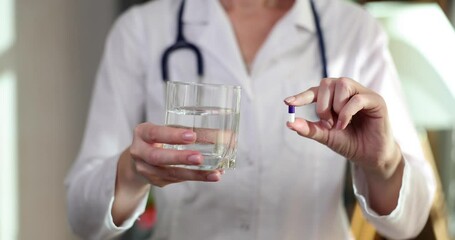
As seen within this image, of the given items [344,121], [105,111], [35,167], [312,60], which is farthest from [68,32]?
[344,121]

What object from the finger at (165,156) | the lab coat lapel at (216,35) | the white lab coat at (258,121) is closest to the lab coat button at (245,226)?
the white lab coat at (258,121)

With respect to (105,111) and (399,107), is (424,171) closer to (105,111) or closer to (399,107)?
(399,107)

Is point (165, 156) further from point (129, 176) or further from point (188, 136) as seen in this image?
point (129, 176)

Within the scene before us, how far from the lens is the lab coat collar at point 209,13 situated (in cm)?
92

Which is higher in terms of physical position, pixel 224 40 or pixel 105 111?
pixel 224 40

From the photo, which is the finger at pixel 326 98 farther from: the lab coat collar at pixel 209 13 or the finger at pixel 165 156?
the lab coat collar at pixel 209 13

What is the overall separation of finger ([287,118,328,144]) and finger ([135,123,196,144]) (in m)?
0.10

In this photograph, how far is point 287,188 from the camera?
89cm

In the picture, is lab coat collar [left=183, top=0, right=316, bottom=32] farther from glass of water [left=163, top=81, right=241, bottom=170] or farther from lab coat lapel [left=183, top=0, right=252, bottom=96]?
glass of water [left=163, top=81, right=241, bottom=170]

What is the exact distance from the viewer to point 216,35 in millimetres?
922

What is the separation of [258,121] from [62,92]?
1.98 ft

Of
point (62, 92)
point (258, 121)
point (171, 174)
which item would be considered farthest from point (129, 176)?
point (62, 92)

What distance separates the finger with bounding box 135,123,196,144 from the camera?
568 mm

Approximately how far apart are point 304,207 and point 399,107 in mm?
196
